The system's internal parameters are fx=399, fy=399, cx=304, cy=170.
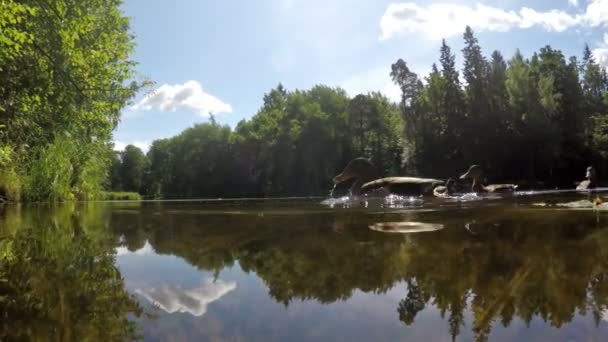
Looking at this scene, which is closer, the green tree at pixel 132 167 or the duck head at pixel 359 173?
the duck head at pixel 359 173

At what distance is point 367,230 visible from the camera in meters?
6.47

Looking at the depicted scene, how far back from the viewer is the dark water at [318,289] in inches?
87.0

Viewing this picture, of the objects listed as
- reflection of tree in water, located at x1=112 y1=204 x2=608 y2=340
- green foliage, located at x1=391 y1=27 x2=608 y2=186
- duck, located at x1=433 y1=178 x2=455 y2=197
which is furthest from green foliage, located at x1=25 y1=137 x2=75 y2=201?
green foliage, located at x1=391 y1=27 x2=608 y2=186

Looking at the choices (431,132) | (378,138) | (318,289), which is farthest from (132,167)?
(318,289)

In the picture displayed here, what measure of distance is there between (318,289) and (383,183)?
18.7m

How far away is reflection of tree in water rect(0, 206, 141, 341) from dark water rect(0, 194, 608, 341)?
0.01 m

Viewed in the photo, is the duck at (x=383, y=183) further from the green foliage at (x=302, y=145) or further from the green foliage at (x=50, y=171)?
the green foliage at (x=302, y=145)

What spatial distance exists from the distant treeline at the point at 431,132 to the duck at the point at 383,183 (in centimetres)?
2275


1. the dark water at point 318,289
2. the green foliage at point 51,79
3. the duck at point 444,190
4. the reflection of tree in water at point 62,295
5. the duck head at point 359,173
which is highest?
the green foliage at point 51,79

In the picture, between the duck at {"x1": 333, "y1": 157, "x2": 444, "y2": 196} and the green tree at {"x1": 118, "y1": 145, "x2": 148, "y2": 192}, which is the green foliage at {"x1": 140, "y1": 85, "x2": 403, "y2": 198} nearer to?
the duck at {"x1": 333, "y1": 157, "x2": 444, "y2": 196}

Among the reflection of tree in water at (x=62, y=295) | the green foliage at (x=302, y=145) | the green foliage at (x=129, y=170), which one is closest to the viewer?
the reflection of tree in water at (x=62, y=295)

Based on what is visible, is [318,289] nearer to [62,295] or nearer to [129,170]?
[62,295]

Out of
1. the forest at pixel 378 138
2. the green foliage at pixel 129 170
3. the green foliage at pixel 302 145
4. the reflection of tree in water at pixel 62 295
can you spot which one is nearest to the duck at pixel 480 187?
the forest at pixel 378 138

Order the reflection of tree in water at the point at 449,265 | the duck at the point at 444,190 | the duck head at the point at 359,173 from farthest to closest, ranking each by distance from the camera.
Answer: the duck head at the point at 359,173
the duck at the point at 444,190
the reflection of tree in water at the point at 449,265
